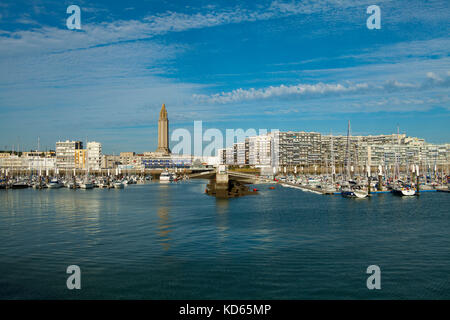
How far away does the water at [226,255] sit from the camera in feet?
60.9

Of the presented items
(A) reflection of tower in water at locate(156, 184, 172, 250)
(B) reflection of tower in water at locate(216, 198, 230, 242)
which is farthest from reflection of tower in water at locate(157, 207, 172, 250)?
(B) reflection of tower in water at locate(216, 198, 230, 242)

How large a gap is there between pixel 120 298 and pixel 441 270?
17.0 meters

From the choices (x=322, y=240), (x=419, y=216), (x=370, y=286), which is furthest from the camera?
(x=419, y=216)

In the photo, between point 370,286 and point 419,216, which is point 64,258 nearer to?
point 370,286

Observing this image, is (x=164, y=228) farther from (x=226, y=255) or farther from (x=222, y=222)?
(x=226, y=255)

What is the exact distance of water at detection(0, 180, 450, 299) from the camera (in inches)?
731

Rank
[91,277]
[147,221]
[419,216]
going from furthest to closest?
[419,216] → [147,221] → [91,277]

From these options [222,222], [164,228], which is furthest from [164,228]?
[222,222]

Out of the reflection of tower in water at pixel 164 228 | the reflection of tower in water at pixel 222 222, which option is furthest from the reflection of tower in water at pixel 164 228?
the reflection of tower in water at pixel 222 222

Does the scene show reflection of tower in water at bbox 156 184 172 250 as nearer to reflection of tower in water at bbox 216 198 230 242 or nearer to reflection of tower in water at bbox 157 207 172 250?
reflection of tower in water at bbox 157 207 172 250

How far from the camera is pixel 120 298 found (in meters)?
17.5

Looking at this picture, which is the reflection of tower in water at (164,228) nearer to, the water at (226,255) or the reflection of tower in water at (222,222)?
the water at (226,255)

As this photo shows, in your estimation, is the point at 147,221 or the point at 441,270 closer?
the point at 441,270
